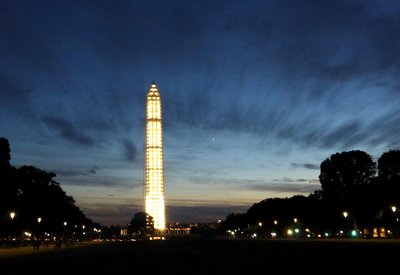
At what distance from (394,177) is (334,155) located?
1596 cm

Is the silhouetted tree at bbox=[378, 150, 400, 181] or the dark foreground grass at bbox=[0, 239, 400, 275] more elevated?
the silhouetted tree at bbox=[378, 150, 400, 181]

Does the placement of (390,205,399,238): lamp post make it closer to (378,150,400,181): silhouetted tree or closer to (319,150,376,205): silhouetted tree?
(378,150,400,181): silhouetted tree

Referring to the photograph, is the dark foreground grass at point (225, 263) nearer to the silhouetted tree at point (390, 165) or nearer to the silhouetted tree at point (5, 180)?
the silhouetted tree at point (5, 180)

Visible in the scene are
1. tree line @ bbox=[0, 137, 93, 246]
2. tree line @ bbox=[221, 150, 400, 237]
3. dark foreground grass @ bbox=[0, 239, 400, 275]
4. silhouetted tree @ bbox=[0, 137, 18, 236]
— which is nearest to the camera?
dark foreground grass @ bbox=[0, 239, 400, 275]

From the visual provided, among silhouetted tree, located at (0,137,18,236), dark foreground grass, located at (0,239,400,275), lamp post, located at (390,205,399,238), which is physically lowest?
dark foreground grass, located at (0,239,400,275)

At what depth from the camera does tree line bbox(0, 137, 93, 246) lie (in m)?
90.8

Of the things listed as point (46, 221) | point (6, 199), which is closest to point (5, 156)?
point (6, 199)

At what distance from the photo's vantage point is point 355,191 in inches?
4675

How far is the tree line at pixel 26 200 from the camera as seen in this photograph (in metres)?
90.8

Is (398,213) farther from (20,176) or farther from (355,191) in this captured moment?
(20,176)

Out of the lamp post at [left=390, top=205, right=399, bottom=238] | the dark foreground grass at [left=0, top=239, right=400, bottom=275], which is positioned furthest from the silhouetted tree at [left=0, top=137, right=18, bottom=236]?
the lamp post at [left=390, top=205, right=399, bottom=238]

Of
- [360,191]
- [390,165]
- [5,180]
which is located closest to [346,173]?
[360,191]

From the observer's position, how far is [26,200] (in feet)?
378

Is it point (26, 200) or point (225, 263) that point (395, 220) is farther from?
point (225, 263)
